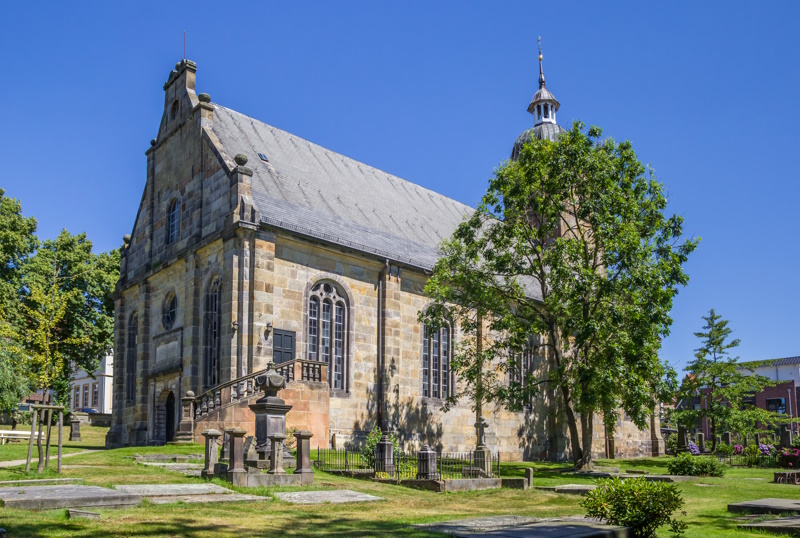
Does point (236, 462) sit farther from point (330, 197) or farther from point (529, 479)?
point (330, 197)

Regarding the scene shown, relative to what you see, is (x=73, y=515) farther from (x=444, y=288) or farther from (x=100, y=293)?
(x=100, y=293)

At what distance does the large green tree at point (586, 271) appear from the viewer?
83.5 ft

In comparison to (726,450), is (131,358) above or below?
above

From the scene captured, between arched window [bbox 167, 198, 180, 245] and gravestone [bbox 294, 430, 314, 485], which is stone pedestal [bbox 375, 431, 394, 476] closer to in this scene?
gravestone [bbox 294, 430, 314, 485]

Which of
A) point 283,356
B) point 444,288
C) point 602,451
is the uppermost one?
point 444,288

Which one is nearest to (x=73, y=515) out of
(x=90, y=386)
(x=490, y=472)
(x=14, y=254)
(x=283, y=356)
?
(x=490, y=472)

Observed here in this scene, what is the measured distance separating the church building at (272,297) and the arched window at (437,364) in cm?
7

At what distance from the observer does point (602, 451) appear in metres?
41.1

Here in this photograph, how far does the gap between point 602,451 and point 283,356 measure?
2146cm

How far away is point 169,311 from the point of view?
31.6 m

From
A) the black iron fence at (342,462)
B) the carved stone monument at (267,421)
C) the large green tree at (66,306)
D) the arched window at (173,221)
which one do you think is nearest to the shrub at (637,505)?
the carved stone monument at (267,421)

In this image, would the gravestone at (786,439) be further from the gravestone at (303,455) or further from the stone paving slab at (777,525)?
the gravestone at (303,455)

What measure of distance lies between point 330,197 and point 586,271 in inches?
475

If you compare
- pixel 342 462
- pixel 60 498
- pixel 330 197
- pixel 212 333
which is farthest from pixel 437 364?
pixel 60 498
